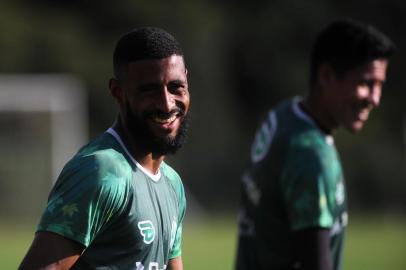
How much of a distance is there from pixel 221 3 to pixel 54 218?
1367 inches

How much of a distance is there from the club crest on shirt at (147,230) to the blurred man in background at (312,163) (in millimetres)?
1163

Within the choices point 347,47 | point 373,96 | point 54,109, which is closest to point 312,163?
point 373,96

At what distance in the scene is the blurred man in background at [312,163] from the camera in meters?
5.24

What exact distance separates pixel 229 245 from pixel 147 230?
46.7 ft

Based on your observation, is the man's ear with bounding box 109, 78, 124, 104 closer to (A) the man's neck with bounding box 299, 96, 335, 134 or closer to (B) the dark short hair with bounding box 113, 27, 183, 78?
(B) the dark short hair with bounding box 113, 27, 183, 78

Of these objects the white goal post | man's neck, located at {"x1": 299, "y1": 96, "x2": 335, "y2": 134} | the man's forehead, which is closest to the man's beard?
the man's forehead

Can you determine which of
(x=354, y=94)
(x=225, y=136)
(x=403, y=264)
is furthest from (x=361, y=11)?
(x=354, y=94)

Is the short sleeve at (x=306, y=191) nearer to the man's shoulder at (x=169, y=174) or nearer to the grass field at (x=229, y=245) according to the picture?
the man's shoulder at (x=169, y=174)

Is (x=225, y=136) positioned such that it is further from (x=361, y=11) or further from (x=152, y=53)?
(x=152, y=53)

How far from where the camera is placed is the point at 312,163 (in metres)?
5.30

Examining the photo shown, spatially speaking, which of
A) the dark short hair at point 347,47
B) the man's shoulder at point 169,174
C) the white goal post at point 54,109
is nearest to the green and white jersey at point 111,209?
the man's shoulder at point 169,174

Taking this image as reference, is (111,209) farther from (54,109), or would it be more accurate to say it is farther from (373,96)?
(54,109)

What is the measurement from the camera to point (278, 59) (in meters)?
36.0

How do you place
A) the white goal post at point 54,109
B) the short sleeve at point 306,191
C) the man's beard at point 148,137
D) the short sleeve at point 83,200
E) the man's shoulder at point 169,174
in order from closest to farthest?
the short sleeve at point 83,200
the man's beard at point 148,137
the man's shoulder at point 169,174
the short sleeve at point 306,191
the white goal post at point 54,109
